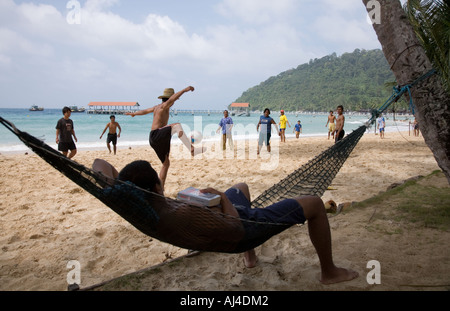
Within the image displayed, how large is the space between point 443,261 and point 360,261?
49cm

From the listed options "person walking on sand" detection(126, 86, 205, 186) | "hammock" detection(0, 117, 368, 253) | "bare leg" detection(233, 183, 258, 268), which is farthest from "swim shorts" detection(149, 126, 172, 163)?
"hammock" detection(0, 117, 368, 253)

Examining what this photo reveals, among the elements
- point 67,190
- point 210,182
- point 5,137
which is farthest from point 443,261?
point 5,137

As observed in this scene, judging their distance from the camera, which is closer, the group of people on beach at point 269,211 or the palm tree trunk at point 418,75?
the group of people on beach at point 269,211

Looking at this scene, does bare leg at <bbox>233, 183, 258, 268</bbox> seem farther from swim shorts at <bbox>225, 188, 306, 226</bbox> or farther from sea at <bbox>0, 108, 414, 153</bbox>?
sea at <bbox>0, 108, 414, 153</bbox>

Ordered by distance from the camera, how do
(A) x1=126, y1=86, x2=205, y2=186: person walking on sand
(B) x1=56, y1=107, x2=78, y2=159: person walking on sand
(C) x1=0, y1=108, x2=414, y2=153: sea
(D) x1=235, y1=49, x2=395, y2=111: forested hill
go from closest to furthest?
(A) x1=126, y1=86, x2=205, y2=186: person walking on sand, (B) x1=56, y1=107, x2=78, y2=159: person walking on sand, (C) x1=0, y1=108, x2=414, y2=153: sea, (D) x1=235, y1=49, x2=395, y2=111: forested hill

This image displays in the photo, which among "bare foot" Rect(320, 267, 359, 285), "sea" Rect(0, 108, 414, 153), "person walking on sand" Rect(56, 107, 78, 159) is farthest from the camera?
"sea" Rect(0, 108, 414, 153)

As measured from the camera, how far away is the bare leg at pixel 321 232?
1.63m

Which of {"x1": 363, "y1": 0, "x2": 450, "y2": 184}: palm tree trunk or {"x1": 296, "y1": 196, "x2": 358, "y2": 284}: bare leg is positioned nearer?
{"x1": 296, "y1": 196, "x2": 358, "y2": 284}: bare leg

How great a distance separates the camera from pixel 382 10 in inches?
95.3

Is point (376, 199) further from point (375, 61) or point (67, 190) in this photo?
point (375, 61)

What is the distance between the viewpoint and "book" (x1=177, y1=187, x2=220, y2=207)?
1.42 m

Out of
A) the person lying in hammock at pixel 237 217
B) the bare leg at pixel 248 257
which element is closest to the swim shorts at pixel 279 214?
the person lying in hammock at pixel 237 217

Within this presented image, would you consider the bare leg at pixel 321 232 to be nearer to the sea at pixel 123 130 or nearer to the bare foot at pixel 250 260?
the bare foot at pixel 250 260

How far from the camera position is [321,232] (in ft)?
5.39
